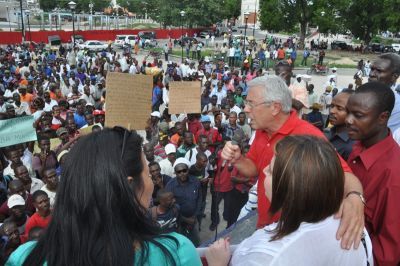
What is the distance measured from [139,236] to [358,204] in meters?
0.98

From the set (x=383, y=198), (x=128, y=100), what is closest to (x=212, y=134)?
(x=128, y=100)

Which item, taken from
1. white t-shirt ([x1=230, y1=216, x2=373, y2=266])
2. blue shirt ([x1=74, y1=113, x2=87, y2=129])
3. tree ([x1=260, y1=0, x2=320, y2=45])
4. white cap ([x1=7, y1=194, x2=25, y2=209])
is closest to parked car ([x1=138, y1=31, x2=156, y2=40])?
tree ([x1=260, y1=0, x2=320, y2=45])

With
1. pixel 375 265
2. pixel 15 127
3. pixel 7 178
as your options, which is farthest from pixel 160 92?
pixel 375 265

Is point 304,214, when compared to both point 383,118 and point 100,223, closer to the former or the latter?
point 100,223

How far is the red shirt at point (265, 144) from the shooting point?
2447mm

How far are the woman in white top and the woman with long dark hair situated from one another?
28cm

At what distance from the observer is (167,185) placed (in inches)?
198

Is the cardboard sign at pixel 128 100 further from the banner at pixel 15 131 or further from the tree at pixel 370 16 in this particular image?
the tree at pixel 370 16

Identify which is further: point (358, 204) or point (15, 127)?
point (15, 127)

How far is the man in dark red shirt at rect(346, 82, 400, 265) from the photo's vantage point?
1.96m

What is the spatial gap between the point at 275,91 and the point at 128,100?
2.60 metres

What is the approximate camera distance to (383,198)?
78.5 inches

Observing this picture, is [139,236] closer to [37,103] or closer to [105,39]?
[37,103]

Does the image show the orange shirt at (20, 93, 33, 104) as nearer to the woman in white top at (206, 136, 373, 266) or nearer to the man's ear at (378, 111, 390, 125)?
the man's ear at (378, 111, 390, 125)
